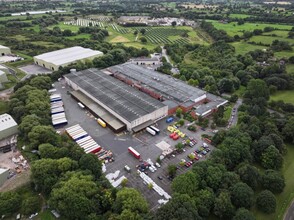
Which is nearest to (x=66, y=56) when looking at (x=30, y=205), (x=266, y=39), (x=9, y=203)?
(x=9, y=203)

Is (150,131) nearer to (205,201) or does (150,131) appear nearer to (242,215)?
(205,201)

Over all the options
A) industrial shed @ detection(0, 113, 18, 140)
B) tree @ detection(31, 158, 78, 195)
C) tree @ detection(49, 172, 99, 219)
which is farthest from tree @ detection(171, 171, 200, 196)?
industrial shed @ detection(0, 113, 18, 140)

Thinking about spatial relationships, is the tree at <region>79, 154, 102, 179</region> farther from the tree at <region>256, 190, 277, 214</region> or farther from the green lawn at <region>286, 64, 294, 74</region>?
the green lawn at <region>286, 64, 294, 74</region>

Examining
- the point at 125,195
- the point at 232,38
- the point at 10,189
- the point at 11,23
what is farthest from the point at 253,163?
the point at 11,23

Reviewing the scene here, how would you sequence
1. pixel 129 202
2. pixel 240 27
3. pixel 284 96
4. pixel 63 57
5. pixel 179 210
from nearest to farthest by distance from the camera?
pixel 179 210, pixel 129 202, pixel 284 96, pixel 63 57, pixel 240 27

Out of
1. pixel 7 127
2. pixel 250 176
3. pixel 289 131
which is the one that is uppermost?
pixel 289 131

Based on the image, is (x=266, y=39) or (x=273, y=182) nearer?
(x=273, y=182)
